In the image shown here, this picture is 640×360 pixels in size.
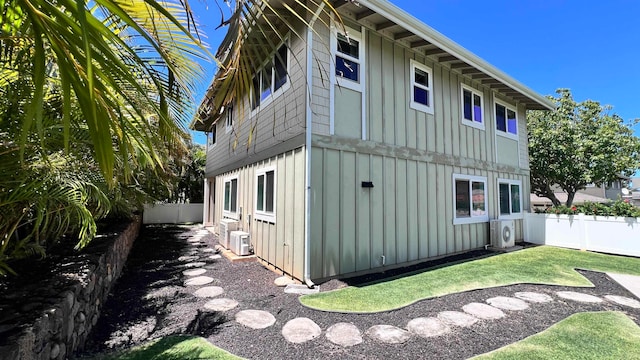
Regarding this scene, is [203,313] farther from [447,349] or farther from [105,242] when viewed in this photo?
[447,349]

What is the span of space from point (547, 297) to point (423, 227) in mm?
2705

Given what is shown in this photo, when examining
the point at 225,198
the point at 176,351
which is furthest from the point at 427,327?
the point at 225,198

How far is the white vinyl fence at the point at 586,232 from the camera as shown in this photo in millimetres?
7949

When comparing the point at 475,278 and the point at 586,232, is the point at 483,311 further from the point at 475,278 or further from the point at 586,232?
the point at 586,232

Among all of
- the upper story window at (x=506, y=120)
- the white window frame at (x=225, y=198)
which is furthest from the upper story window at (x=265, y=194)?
the upper story window at (x=506, y=120)

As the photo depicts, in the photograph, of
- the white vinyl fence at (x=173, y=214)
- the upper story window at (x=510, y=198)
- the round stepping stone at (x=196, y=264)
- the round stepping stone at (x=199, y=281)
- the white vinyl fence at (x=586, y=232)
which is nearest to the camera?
the round stepping stone at (x=199, y=281)

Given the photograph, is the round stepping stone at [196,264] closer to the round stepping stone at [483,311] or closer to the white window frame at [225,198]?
the white window frame at [225,198]

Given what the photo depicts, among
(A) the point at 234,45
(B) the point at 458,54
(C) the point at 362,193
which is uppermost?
(B) the point at 458,54

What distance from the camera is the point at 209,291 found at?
4973mm

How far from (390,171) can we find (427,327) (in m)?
3.48

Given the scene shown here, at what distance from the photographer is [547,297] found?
4625 mm

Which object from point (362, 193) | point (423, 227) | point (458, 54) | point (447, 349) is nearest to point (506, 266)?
point (423, 227)

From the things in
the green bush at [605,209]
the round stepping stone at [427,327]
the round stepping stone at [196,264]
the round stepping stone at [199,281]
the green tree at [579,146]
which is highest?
the green tree at [579,146]

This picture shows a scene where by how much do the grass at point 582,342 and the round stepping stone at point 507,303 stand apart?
54 cm
